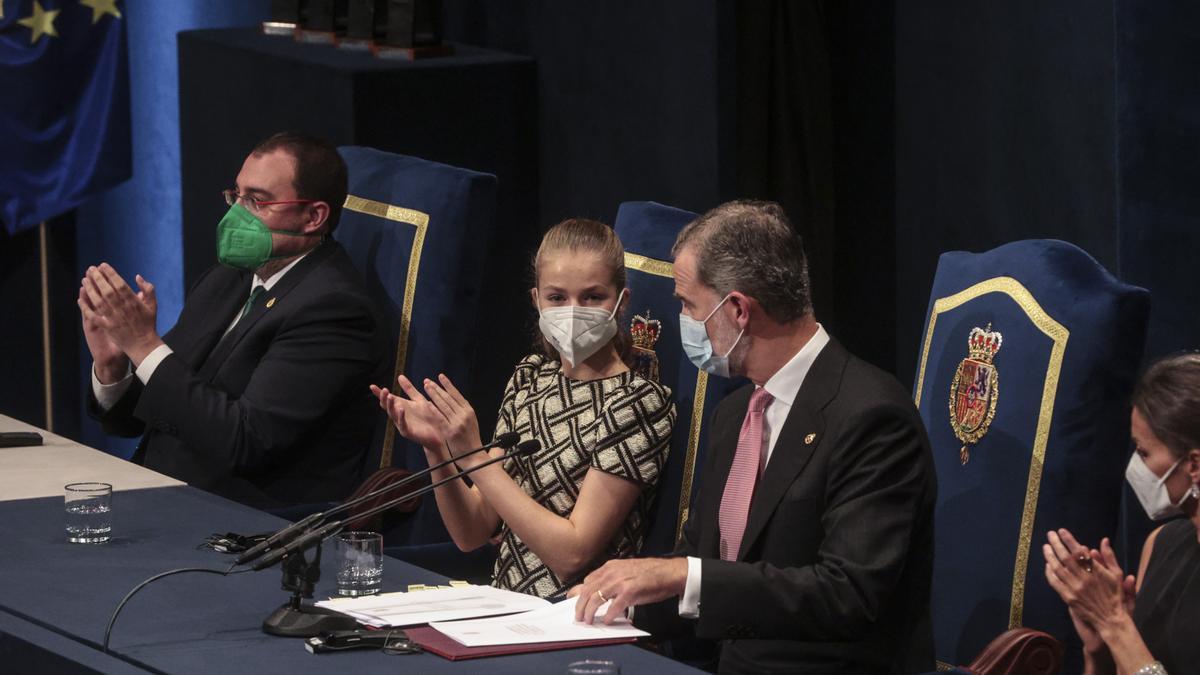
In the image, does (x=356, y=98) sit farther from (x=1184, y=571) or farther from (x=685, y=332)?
(x=1184, y=571)

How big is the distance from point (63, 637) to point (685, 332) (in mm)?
1113

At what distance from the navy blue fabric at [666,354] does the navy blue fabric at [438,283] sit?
0.50 m

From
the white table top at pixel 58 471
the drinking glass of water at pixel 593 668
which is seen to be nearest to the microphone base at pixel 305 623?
the drinking glass of water at pixel 593 668

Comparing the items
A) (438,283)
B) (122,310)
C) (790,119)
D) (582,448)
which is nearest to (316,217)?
(438,283)

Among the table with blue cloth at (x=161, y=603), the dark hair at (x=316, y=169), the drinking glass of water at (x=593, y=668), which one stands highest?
the dark hair at (x=316, y=169)

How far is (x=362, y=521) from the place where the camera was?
423 centimetres

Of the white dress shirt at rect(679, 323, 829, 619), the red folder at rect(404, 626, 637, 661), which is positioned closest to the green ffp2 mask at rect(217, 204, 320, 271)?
the white dress shirt at rect(679, 323, 829, 619)

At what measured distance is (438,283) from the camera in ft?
14.8

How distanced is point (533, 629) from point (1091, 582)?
806 mm

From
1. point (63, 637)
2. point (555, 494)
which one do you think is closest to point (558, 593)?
point (555, 494)

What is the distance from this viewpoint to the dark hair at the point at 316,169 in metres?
4.57

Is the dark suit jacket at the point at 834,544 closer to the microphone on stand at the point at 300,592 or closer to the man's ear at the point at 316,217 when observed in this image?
the microphone on stand at the point at 300,592

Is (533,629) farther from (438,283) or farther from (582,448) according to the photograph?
(438,283)

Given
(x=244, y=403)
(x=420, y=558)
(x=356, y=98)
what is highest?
(x=356, y=98)
